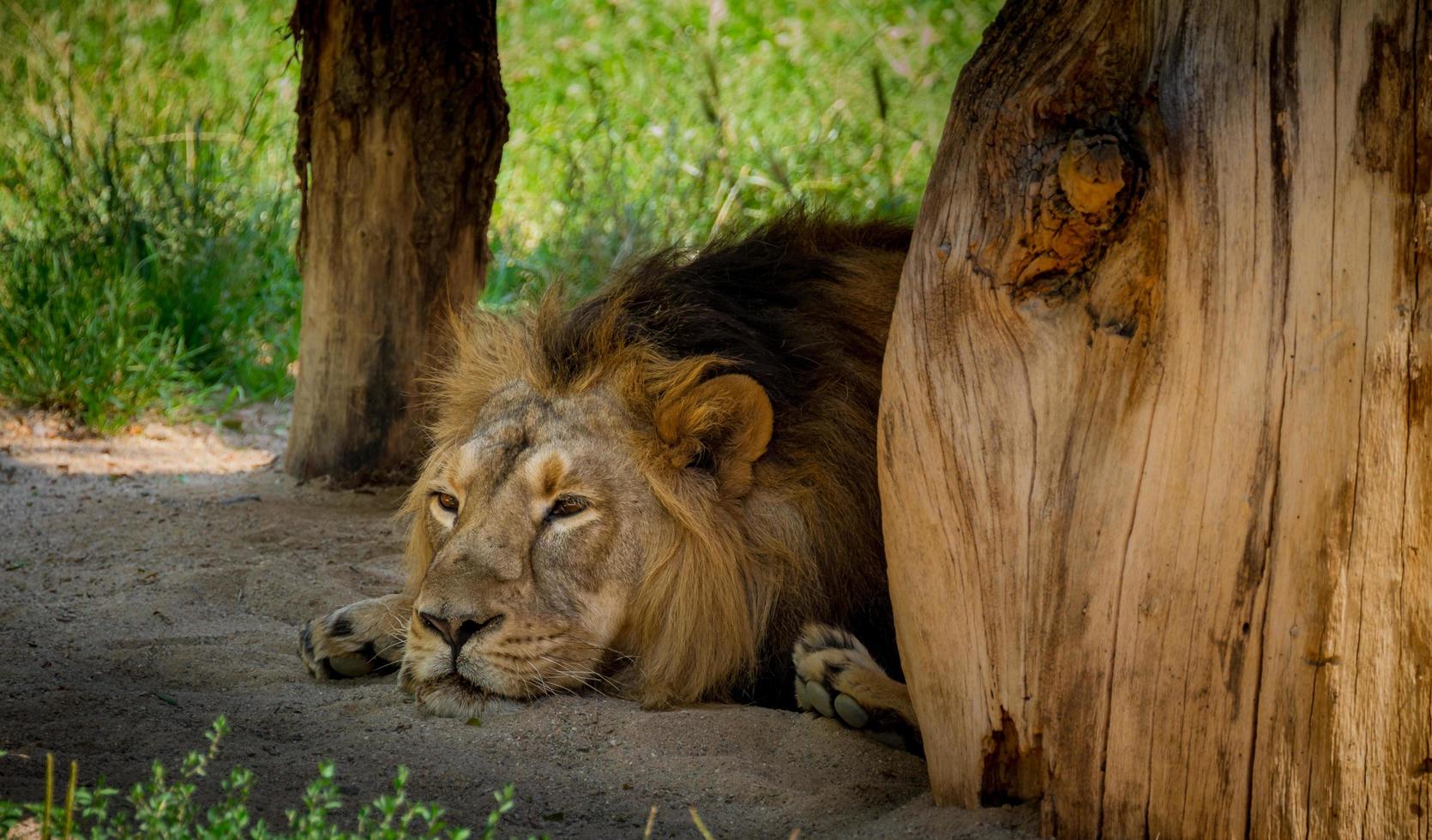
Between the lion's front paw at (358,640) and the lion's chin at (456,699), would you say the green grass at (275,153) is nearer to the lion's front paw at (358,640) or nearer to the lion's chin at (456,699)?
the lion's front paw at (358,640)

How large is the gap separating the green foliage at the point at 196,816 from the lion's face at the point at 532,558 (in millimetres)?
683

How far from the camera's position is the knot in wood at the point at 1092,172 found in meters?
2.11

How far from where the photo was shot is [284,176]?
23.9 ft

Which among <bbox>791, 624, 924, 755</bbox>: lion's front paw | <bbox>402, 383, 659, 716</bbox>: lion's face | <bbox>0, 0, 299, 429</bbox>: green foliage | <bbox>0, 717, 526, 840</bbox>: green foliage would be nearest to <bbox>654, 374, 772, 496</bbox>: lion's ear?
<bbox>402, 383, 659, 716</bbox>: lion's face

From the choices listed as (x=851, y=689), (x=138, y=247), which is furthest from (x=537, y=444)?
(x=138, y=247)

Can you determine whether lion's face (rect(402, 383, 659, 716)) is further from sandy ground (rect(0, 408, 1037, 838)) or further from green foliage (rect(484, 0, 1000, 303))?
green foliage (rect(484, 0, 1000, 303))

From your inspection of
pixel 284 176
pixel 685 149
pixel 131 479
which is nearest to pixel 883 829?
pixel 131 479

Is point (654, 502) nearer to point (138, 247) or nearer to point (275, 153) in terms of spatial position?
point (138, 247)

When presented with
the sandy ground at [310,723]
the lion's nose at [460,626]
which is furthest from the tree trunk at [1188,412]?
the lion's nose at [460,626]

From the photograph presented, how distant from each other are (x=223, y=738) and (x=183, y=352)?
415cm

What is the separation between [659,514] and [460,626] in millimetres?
525

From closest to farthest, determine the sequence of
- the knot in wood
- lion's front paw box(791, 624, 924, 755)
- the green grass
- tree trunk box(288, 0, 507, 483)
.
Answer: the knot in wood
lion's front paw box(791, 624, 924, 755)
tree trunk box(288, 0, 507, 483)
the green grass

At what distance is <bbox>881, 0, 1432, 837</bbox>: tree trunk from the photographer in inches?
79.5

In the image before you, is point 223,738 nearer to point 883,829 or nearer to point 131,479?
point 883,829
